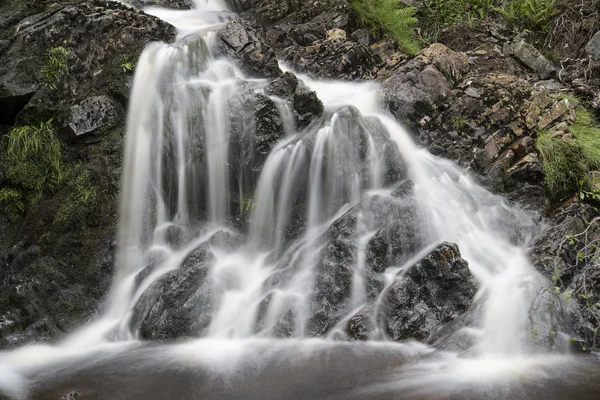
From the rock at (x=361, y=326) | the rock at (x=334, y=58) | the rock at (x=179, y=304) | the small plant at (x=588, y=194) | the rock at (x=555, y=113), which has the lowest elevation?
the rock at (x=361, y=326)

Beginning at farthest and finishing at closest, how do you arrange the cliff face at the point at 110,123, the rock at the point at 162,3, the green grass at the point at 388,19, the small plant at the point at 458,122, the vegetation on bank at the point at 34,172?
the green grass at the point at 388,19, the rock at the point at 162,3, the small plant at the point at 458,122, the vegetation on bank at the point at 34,172, the cliff face at the point at 110,123

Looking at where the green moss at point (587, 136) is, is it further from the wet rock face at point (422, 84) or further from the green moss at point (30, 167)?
the green moss at point (30, 167)

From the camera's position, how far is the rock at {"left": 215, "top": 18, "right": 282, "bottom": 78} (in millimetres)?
9195

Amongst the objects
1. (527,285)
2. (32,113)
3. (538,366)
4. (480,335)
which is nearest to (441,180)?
(527,285)

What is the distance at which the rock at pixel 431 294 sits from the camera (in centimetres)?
549

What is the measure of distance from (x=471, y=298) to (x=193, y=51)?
631 cm

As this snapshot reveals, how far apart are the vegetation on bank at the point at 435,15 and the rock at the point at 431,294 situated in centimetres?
765

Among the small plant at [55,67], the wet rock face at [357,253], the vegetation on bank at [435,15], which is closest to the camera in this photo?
the wet rock face at [357,253]

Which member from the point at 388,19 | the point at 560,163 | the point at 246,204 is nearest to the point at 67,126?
the point at 246,204

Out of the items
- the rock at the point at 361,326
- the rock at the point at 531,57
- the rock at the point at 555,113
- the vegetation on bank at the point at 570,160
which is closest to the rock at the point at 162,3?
the rock at the point at 531,57

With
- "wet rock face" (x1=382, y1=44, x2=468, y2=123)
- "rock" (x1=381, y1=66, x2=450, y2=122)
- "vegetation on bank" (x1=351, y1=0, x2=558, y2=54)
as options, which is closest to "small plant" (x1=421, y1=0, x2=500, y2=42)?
"vegetation on bank" (x1=351, y1=0, x2=558, y2=54)

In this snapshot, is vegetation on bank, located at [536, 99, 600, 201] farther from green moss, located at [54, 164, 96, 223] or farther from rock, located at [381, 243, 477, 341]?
green moss, located at [54, 164, 96, 223]

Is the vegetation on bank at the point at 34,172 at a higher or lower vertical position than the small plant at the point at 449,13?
lower

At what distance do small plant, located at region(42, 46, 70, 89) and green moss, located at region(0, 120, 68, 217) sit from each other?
0.84 metres
